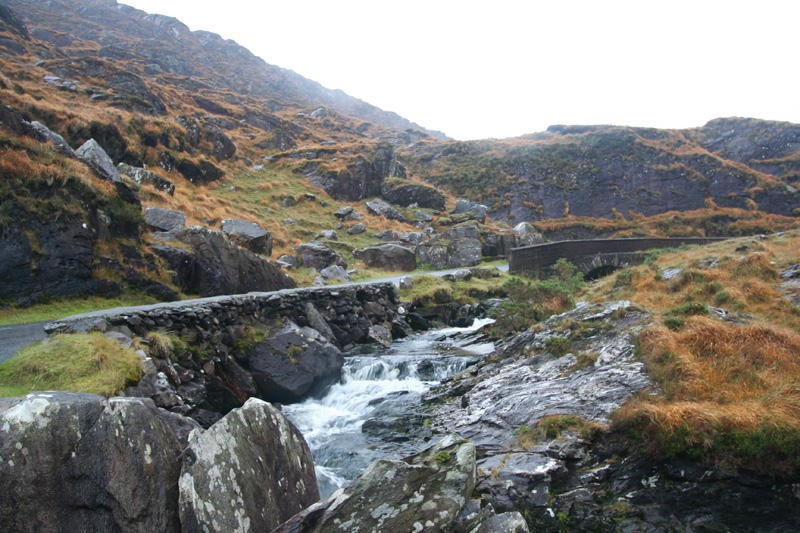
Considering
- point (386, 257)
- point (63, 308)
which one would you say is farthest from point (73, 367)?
point (386, 257)

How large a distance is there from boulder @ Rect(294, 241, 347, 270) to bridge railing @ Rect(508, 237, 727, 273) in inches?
484

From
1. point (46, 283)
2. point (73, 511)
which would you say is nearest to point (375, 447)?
point (73, 511)

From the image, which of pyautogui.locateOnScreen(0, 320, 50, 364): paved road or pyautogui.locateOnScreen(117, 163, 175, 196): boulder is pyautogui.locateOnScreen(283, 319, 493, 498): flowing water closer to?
pyautogui.locateOnScreen(0, 320, 50, 364): paved road

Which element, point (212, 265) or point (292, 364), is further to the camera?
point (212, 265)

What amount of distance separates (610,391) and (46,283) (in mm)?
12261

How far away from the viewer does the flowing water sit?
24.7 feet

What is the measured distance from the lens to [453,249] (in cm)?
3150

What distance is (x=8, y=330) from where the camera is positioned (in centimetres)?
728

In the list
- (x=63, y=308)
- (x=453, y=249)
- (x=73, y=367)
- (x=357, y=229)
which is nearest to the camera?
(x=73, y=367)

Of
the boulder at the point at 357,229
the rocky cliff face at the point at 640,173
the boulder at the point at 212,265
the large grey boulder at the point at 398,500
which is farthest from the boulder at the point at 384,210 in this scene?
the large grey boulder at the point at 398,500

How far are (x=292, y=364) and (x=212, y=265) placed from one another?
5.18 metres

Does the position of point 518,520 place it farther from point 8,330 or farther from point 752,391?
point 8,330

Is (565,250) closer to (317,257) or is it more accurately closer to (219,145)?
(317,257)

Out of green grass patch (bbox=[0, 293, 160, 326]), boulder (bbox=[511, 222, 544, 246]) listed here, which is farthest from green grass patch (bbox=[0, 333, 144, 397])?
boulder (bbox=[511, 222, 544, 246])
